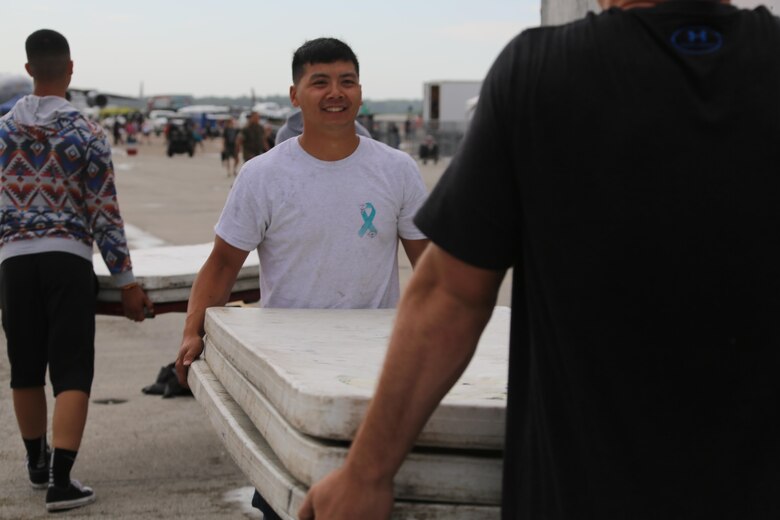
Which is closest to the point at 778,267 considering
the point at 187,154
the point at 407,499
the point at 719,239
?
the point at 719,239

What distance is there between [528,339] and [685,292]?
0.27 m

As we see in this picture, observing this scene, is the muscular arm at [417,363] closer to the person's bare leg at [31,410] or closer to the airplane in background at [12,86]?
the person's bare leg at [31,410]

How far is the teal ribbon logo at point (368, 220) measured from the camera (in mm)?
3561

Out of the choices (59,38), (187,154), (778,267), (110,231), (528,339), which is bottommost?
(187,154)

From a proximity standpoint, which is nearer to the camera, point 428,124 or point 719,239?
point 719,239

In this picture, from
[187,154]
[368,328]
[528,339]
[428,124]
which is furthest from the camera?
[187,154]

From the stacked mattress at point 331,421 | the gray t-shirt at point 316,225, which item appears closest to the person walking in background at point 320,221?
the gray t-shirt at point 316,225

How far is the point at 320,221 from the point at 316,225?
2 centimetres

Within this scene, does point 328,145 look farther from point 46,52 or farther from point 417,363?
point 417,363

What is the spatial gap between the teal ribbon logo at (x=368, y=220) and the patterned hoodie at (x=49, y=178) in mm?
1690

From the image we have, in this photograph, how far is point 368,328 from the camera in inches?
117

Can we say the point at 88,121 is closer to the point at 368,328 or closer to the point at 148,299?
the point at 148,299

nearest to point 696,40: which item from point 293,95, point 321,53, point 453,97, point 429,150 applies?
point 321,53

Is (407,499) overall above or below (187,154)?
above
